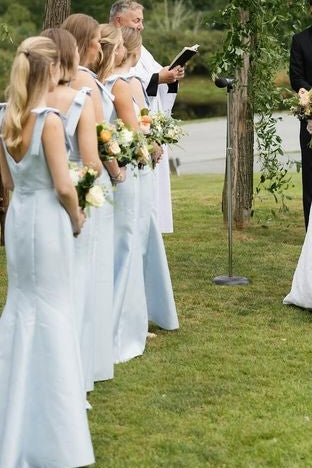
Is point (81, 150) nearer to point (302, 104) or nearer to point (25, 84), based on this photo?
point (25, 84)

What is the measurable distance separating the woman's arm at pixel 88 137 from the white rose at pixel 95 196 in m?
0.23

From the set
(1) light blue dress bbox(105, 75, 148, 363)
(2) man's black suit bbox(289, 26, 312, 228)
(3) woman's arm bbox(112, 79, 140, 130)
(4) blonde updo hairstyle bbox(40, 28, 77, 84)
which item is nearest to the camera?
(4) blonde updo hairstyle bbox(40, 28, 77, 84)

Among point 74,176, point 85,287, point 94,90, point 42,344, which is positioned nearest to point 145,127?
point 94,90

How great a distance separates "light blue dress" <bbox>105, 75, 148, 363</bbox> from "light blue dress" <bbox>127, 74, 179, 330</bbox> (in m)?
0.23

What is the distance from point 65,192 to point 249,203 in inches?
301

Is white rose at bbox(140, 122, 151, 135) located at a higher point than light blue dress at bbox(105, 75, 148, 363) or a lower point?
higher

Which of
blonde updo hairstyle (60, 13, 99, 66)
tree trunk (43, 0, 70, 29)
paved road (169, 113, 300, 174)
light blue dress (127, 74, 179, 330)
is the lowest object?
paved road (169, 113, 300, 174)

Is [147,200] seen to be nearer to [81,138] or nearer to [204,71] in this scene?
[81,138]

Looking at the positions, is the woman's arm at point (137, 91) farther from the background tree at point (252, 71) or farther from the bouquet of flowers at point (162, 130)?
the background tree at point (252, 71)

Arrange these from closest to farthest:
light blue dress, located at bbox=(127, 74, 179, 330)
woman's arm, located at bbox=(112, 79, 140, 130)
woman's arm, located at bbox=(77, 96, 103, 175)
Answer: woman's arm, located at bbox=(77, 96, 103, 175) → woman's arm, located at bbox=(112, 79, 140, 130) → light blue dress, located at bbox=(127, 74, 179, 330)

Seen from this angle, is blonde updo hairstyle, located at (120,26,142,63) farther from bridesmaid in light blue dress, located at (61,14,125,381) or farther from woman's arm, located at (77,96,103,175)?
woman's arm, located at (77,96,103,175)

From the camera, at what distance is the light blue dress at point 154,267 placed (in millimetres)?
7723

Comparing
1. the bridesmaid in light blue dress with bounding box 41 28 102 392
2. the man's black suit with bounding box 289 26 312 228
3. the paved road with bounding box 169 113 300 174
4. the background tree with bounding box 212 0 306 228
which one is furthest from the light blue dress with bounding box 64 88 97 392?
the paved road with bounding box 169 113 300 174

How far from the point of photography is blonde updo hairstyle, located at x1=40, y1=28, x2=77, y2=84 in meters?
5.38
